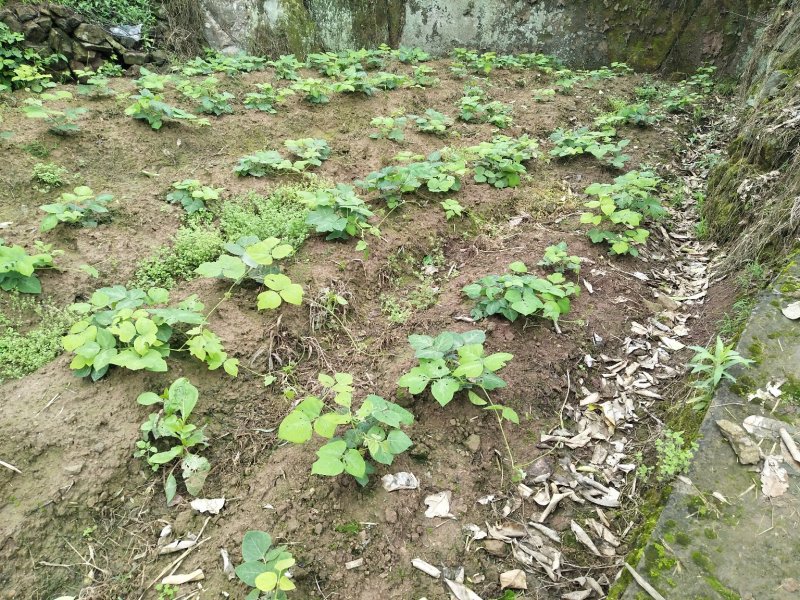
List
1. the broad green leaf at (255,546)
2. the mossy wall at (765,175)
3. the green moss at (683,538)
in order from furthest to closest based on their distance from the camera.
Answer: the mossy wall at (765,175) → the broad green leaf at (255,546) → the green moss at (683,538)

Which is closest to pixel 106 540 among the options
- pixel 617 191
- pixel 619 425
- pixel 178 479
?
pixel 178 479

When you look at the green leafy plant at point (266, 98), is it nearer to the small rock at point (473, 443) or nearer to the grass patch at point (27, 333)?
the grass patch at point (27, 333)

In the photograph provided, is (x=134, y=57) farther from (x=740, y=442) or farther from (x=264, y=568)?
(x=740, y=442)

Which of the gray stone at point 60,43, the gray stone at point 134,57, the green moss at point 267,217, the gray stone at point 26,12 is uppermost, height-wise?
the gray stone at point 26,12

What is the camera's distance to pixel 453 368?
2604 millimetres

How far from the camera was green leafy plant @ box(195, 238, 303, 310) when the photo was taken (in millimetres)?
2830

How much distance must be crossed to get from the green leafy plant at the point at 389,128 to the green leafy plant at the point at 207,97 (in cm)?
180

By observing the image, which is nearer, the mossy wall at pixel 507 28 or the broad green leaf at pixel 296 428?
the broad green leaf at pixel 296 428

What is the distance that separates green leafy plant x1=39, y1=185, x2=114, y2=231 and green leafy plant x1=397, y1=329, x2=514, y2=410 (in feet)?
9.09

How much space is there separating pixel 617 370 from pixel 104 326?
3020 mm

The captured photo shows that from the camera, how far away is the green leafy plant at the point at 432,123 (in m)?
5.48

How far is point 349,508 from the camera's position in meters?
2.21

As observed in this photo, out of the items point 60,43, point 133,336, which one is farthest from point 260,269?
point 60,43

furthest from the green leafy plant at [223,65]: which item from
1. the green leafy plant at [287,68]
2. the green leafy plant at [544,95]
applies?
the green leafy plant at [544,95]
